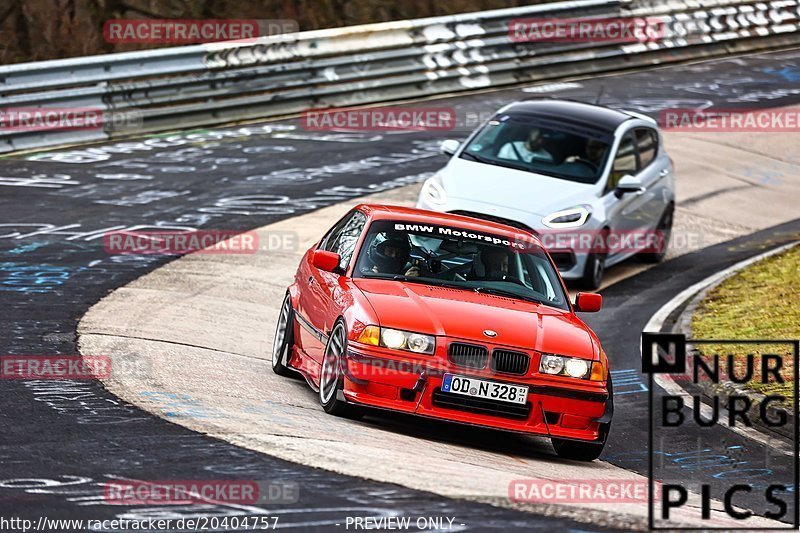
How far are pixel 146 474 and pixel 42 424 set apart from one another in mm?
1386

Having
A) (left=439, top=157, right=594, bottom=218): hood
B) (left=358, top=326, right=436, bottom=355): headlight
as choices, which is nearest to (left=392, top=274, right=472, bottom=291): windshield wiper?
(left=358, top=326, right=436, bottom=355): headlight

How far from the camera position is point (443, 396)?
9031 millimetres

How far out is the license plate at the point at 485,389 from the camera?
9031 millimetres

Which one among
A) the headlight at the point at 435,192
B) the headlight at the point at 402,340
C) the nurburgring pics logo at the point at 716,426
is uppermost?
the headlight at the point at 402,340

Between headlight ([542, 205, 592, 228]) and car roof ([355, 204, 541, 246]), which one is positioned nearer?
car roof ([355, 204, 541, 246])

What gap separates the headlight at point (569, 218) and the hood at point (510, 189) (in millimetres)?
57

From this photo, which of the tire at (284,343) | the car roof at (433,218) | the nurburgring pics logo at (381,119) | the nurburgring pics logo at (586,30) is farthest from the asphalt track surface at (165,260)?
the car roof at (433,218)

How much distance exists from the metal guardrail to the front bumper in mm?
11618

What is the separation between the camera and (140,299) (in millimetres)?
13273

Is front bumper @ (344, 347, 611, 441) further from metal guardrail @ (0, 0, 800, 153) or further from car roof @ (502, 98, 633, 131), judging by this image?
metal guardrail @ (0, 0, 800, 153)

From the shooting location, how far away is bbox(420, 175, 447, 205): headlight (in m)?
15.4

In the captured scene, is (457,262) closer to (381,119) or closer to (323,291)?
(323,291)

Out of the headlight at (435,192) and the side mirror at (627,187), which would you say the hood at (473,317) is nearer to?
the headlight at (435,192)

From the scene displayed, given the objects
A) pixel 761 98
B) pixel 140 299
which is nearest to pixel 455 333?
pixel 140 299
